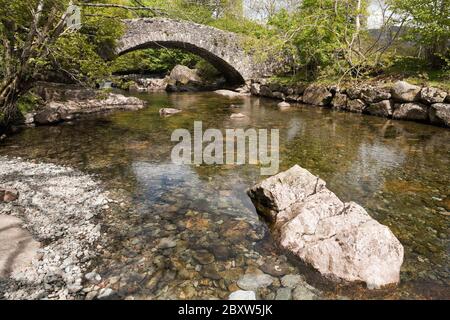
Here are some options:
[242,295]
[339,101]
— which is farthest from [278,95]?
[242,295]

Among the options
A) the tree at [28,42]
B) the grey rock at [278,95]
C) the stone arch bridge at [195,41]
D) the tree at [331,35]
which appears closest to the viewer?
the tree at [28,42]

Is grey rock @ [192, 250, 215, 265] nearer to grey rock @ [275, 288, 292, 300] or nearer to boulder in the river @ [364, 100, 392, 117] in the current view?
grey rock @ [275, 288, 292, 300]

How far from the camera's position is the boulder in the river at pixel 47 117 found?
10.6 m

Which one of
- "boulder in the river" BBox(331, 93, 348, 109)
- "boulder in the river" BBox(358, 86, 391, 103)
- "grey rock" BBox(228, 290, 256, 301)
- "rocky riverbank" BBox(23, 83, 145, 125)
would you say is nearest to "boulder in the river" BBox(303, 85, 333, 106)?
"boulder in the river" BBox(331, 93, 348, 109)

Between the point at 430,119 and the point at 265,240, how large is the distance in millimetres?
10366

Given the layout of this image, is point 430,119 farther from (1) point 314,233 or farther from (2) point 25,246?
(2) point 25,246

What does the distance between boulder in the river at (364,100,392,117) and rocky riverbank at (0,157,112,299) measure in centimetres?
1182

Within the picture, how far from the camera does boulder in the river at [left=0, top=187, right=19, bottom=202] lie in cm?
448

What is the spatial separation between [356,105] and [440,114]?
3998 millimetres

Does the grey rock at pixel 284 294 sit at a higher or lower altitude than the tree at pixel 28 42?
lower

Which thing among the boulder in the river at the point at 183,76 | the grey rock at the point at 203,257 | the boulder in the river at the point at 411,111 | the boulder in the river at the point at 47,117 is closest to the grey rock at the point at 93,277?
the grey rock at the point at 203,257

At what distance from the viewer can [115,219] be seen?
4172 millimetres

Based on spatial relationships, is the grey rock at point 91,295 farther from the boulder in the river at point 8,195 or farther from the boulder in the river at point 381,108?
the boulder in the river at point 381,108

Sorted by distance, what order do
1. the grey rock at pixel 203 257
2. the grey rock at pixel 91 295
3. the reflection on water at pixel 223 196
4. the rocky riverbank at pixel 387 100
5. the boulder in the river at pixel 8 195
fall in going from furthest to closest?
1. the rocky riverbank at pixel 387 100
2. the boulder in the river at pixel 8 195
3. the grey rock at pixel 203 257
4. the reflection on water at pixel 223 196
5. the grey rock at pixel 91 295
